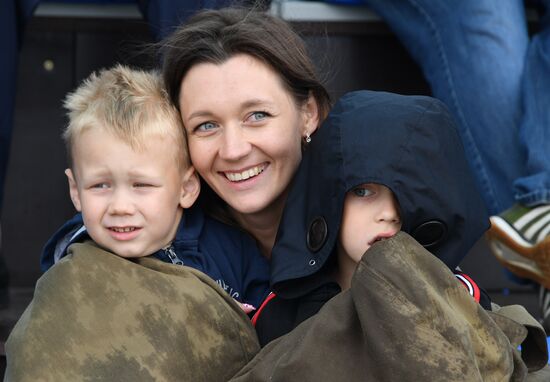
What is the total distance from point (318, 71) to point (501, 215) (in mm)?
614

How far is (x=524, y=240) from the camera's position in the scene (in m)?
2.48

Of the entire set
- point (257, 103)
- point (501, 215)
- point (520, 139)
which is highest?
point (257, 103)

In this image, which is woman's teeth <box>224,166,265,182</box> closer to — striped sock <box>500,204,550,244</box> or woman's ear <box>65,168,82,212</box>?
woman's ear <box>65,168,82,212</box>

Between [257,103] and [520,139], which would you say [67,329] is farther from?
[520,139]

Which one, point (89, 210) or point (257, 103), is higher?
point (257, 103)

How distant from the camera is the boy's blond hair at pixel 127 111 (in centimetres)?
195

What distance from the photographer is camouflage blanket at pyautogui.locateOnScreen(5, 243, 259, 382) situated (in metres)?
1.73

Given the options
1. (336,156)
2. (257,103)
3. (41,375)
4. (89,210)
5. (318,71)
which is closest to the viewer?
(41,375)

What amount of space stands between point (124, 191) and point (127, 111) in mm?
156

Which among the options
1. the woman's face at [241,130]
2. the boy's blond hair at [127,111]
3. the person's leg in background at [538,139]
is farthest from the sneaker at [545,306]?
the boy's blond hair at [127,111]

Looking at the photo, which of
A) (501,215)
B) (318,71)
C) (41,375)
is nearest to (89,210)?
(41,375)

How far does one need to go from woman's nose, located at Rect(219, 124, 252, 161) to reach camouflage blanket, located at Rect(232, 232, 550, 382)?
49 cm

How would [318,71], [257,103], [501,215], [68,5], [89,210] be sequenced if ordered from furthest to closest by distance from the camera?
[68,5] < [501,215] < [318,71] < [257,103] < [89,210]

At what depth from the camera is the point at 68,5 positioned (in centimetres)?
304
